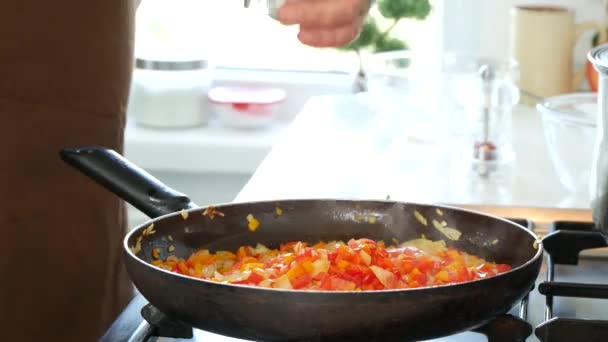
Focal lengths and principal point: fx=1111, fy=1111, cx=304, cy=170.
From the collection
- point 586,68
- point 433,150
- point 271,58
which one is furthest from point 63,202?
point 271,58

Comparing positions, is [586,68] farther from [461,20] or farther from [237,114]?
[237,114]

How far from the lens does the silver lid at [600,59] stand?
906 millimetres

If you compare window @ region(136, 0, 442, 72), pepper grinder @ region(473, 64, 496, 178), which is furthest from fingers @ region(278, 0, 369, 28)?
window @ region(136, 0, 442, 72)

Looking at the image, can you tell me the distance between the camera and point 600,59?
3.04 ft

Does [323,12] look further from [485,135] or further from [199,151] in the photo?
[199,151]

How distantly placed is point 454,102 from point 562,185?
1.17 feet

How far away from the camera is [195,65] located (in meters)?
2.23

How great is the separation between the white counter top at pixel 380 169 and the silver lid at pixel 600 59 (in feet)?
1.24

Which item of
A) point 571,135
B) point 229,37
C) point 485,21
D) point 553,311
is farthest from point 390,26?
point 553,311

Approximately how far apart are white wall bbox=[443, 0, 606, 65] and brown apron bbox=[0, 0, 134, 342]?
3.30 feet

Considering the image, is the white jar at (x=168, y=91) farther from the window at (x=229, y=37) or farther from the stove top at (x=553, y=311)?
the stove top at (x=553, y=311)

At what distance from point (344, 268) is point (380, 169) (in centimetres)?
68

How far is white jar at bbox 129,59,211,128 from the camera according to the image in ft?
7.26

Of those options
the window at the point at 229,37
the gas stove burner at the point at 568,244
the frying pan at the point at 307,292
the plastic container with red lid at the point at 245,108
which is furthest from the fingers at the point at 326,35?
the window at the point at 229,37
